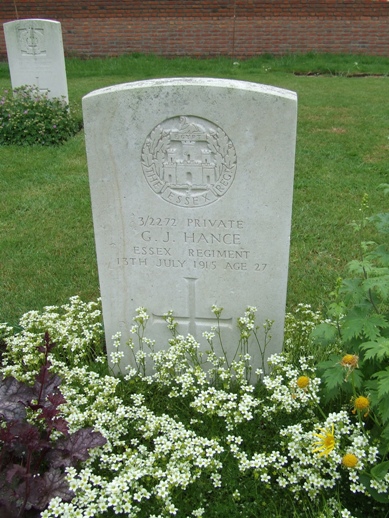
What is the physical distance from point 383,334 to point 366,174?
4.12m

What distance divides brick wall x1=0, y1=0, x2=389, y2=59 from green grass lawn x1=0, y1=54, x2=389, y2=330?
3101mm

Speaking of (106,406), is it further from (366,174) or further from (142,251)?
(366,174)

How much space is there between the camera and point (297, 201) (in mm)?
5547

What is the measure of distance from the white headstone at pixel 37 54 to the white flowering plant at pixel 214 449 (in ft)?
22.1

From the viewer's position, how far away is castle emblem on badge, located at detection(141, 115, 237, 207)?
2537 millimetres

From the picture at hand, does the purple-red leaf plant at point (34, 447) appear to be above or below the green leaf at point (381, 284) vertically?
below

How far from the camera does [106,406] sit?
262 cm

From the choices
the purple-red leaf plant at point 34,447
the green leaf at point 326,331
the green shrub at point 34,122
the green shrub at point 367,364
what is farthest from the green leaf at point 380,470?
the green shrub at point 34,122

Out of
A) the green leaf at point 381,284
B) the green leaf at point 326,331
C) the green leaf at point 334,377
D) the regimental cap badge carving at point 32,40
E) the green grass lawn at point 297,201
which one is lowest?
the green grass lawn at point 297,201

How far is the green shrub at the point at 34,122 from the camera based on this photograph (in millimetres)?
7703

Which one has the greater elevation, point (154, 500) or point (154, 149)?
point (154, 149)

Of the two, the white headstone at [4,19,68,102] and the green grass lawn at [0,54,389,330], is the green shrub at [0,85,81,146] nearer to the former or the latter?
the green grass lawn at [0,54,389,330]

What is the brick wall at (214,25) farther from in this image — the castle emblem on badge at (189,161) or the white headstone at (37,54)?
the castle emblem on badge at (189,161)

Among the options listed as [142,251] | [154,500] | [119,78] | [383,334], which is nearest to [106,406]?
[154,500]
